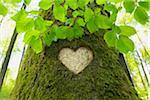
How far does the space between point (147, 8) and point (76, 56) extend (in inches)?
14.6

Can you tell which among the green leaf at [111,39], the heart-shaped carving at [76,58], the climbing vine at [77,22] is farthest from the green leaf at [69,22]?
the green leaf at [111,39]

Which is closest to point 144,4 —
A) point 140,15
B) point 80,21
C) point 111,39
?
point 140,15

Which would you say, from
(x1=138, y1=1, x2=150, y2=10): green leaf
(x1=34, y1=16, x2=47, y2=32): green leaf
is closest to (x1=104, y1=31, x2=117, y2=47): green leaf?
(x1=138, y1=1, x2=150, y2=10): green leaf

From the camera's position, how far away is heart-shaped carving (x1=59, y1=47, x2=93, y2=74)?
0.99 m

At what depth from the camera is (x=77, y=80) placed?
3.14ft

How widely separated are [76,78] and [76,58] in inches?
3.2

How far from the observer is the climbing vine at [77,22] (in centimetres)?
72

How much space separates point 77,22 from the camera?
978mm

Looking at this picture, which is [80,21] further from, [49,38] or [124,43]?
Answer: [124,43]

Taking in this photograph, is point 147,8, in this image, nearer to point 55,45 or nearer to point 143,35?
point 55,45

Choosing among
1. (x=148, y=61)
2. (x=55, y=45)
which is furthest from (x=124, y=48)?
(x=148, y=61)

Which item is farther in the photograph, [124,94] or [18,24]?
[124,94]

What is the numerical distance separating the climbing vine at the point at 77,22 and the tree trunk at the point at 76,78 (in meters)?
0.06

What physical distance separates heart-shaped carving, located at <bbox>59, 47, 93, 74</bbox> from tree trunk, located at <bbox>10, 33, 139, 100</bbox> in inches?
0.5
